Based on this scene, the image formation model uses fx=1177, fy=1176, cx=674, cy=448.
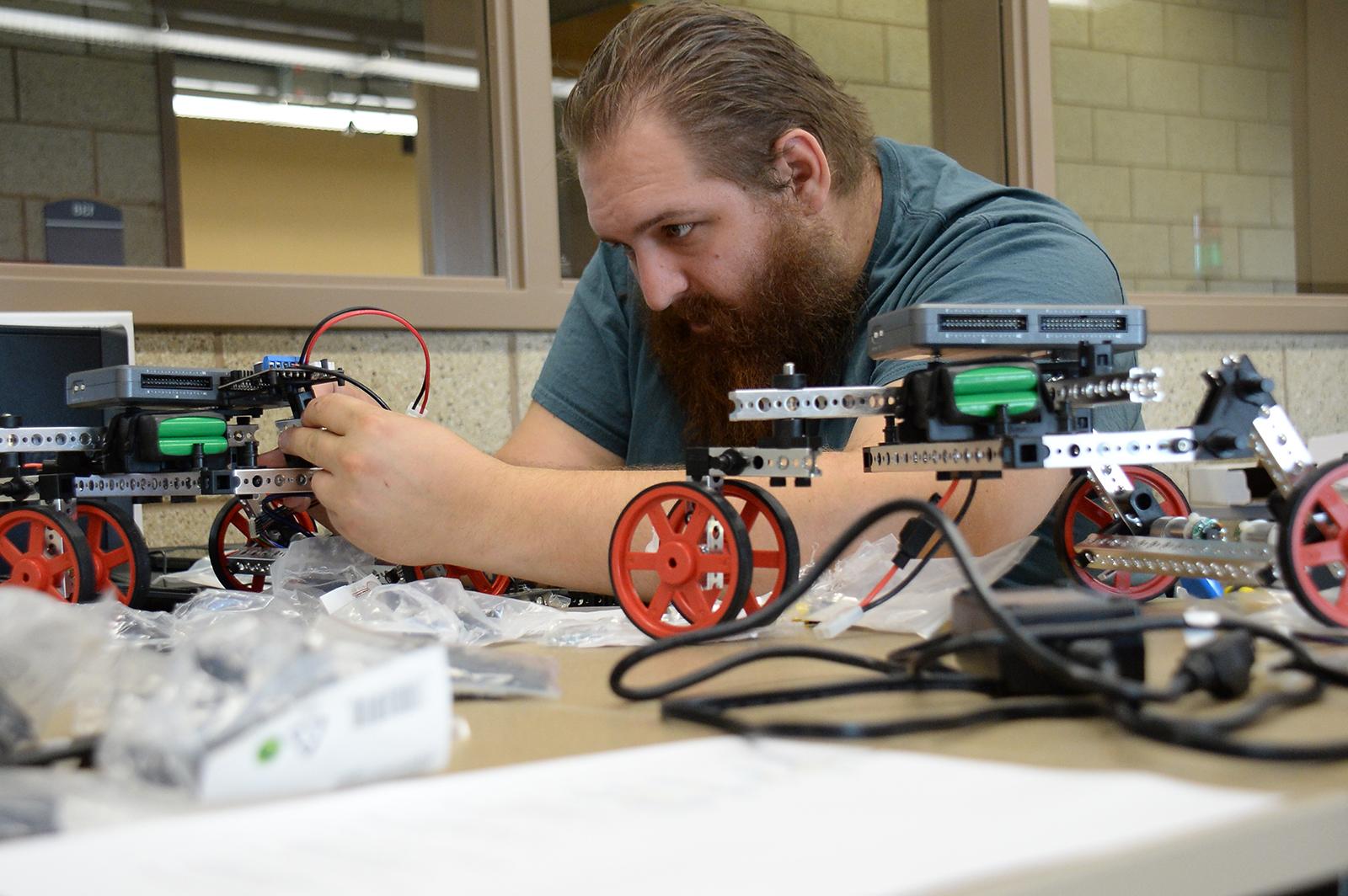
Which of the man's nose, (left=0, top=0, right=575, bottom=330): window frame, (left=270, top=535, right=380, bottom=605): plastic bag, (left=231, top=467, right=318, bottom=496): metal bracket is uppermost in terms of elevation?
(left=0, top=0, right=575, bottom=330): window frame

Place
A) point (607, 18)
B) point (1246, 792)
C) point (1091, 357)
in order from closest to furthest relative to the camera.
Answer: point (1246, 792)
point (1091, 357)
point (607, 18)

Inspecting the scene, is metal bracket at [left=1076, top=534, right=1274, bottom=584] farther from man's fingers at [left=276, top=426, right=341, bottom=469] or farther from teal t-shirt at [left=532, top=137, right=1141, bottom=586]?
man's fingers at [left=276, top=426, right=341, bottom=469]

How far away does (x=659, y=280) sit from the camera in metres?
1.40

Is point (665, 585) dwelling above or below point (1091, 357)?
below

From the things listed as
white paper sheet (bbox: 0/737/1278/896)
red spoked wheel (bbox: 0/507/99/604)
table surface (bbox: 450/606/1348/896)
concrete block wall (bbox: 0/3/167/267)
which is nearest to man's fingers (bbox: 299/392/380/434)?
red spoked wheel (bbox: 0/507/99/604)

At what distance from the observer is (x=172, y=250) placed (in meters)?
2.22

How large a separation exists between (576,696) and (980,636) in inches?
8.3

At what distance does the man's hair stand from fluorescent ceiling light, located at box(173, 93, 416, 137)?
1.09 metres

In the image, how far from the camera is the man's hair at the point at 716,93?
1401 millimetres

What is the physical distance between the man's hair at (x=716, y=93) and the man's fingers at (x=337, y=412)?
45cm

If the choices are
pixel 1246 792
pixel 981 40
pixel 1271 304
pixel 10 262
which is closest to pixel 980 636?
pixel 1246 792

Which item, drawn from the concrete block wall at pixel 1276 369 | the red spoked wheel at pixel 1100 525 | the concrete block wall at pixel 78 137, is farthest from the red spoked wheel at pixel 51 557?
the concrete block wall at pixel 1276 369

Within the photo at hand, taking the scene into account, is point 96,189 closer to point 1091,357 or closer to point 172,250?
point 172,250

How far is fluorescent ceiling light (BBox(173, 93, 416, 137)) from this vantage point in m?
2.70
